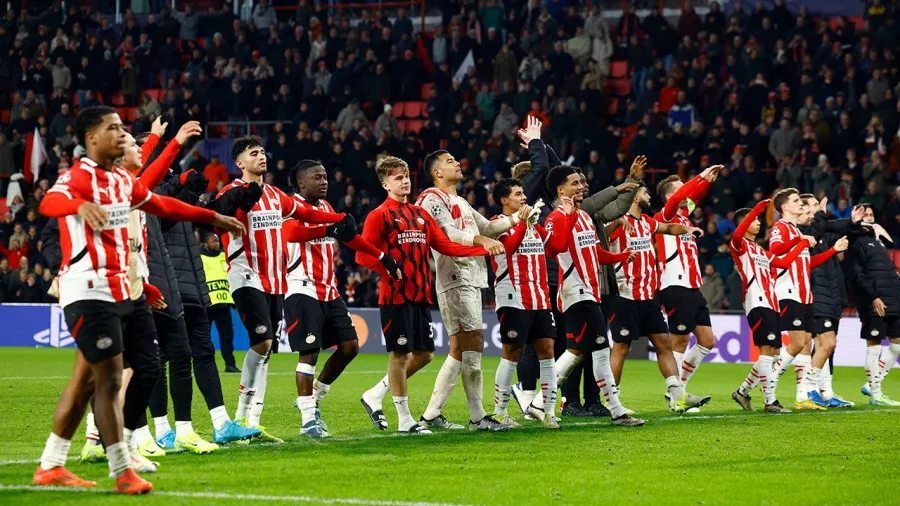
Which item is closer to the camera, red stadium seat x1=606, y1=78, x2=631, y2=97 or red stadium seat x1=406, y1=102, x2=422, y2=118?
red stadium seat x1=606, y1=78, x2=631, y2=97

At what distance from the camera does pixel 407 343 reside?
10.8 meters

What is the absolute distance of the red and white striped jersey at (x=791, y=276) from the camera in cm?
1406

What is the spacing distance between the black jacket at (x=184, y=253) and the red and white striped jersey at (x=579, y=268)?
3278 mm

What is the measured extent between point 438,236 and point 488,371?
9.87 m

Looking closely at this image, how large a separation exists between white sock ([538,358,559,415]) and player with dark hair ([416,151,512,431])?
1.57ft

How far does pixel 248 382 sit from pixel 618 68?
1995 cm

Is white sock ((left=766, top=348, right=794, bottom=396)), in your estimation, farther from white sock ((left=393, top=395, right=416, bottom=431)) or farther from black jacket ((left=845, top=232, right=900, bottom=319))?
white sock ((left=393, top=395, right=416, bottom=431))

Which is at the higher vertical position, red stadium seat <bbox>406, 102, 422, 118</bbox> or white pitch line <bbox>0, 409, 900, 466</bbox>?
red stadium seat <bbox>406, 102, 422, 118</bbox>

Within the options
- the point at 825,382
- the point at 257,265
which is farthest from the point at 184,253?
the point at 825,382

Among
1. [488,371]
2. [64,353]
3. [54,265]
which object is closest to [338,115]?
[64,353]

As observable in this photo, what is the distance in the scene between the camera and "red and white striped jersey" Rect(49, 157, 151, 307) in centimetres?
721

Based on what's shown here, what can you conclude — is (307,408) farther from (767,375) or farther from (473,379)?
(767,375)

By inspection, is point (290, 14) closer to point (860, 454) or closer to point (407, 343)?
point (407, 343)

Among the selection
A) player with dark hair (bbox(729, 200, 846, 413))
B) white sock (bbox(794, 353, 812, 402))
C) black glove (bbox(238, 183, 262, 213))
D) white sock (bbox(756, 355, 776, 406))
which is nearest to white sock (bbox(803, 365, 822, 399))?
white sock (bbox(794, 353, 812, 402))
